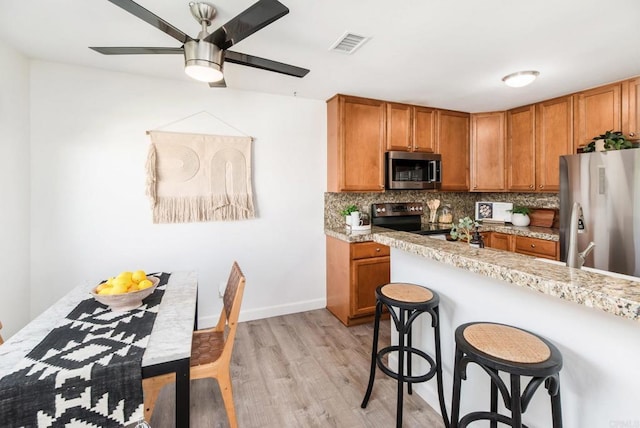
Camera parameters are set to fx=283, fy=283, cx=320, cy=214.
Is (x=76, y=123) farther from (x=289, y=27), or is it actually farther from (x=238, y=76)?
(x=289, y=27)

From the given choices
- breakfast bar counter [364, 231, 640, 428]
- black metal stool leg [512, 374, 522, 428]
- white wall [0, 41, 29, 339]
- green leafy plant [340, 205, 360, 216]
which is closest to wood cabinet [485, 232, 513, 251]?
green leafy plant [340, 205, 360, 216]

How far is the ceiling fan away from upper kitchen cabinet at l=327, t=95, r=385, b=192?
135 centimetres

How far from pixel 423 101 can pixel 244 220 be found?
248 centimetres

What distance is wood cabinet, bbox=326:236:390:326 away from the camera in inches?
114

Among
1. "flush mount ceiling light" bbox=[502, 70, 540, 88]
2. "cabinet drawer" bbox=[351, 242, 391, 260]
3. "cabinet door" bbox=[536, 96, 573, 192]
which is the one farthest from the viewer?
"cabinet door" bbox=[536, 96, 573, 192]

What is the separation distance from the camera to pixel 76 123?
2.42 m

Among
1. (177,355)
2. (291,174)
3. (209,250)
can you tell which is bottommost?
(177,355)

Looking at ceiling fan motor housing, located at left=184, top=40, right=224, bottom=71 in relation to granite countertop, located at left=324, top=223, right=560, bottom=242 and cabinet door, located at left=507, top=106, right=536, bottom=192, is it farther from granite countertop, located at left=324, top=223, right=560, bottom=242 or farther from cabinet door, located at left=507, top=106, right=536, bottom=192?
cabinet door, located at left=507, top=106, right=536, bottom=192

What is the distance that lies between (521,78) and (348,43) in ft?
5.48

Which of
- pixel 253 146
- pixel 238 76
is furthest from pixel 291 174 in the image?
pixel 238 76

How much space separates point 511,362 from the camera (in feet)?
3.13

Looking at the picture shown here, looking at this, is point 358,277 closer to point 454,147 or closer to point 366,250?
point 366,250

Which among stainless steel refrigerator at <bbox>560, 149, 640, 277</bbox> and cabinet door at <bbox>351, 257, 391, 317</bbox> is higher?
stainless steel refrigerator at <bbox>560, 149, 640, 277</bbox>

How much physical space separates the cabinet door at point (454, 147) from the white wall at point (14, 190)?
4.07 m
